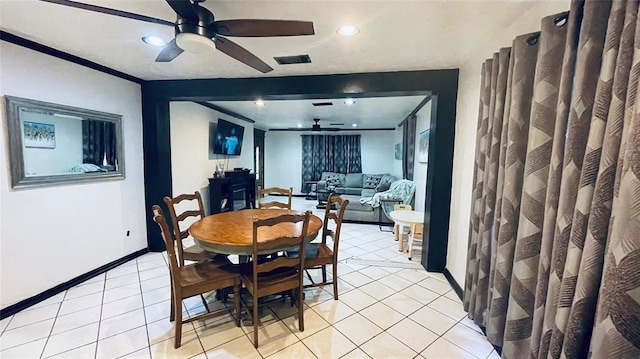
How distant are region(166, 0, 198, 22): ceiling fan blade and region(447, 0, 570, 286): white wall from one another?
200 centimetres

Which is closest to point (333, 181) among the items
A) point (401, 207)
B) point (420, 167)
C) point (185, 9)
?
point (420, 167)

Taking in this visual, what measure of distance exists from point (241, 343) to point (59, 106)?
2627 millimetres

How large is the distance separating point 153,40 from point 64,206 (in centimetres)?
178

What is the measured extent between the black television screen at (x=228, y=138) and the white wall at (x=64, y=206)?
181 cm

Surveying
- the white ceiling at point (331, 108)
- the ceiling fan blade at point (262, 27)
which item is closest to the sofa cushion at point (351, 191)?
the white ceiling at point (331, 108)

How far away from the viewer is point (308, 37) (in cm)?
207

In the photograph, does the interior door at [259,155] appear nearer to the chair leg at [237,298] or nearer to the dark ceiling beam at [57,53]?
the dark ceiling beam at [57,53]

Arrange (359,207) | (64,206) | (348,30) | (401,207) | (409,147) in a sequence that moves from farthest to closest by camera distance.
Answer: (409,147)
(359,207)
(401,207)
(64,206)
(348,30)

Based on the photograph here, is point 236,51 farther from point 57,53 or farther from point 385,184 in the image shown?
point 385,184

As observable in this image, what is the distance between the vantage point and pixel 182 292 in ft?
5.91

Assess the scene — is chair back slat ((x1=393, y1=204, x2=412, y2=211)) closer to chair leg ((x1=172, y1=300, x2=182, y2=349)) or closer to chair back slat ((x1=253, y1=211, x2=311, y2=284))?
chair back slat ((x1=253, y1=211, x2=311, y2=284))

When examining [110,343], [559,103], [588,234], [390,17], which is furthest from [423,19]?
[110,343]

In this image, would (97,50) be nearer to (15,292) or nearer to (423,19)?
(15,292)

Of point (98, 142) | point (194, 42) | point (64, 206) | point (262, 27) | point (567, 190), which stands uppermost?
point (262, 27)
